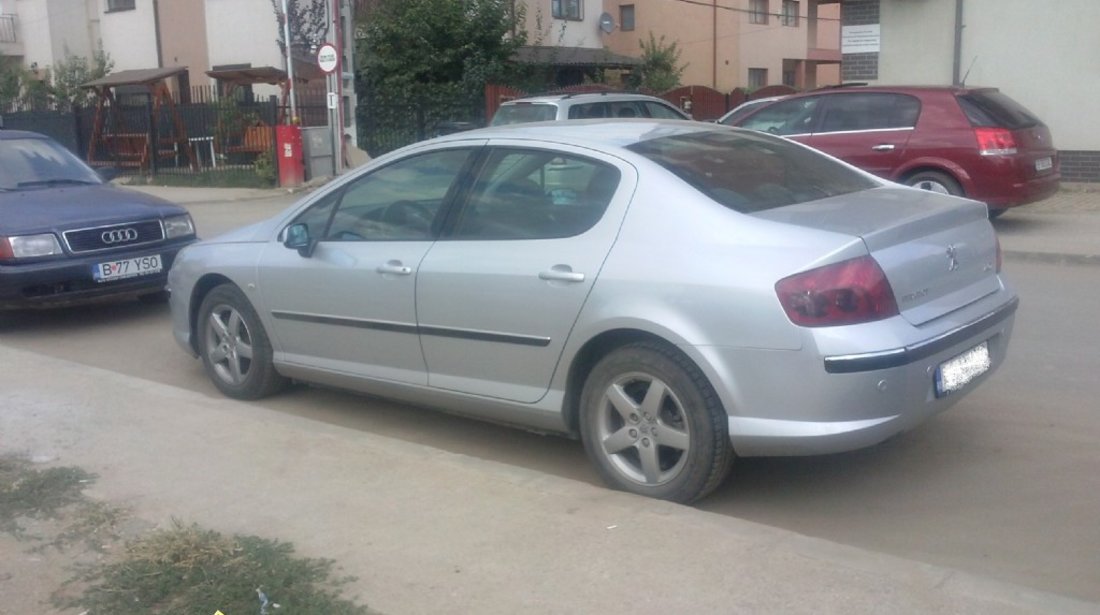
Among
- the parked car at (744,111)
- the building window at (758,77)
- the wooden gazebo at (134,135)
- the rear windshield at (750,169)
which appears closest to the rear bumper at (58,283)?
the rear windshield at (750,169)

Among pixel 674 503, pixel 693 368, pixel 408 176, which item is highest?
pixel 408 176

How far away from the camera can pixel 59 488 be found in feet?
16.4

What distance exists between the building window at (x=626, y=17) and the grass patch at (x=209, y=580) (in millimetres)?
38980

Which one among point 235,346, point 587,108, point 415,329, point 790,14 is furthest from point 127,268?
point 790,14

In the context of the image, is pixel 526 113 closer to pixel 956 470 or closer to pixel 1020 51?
pixel 1020 51

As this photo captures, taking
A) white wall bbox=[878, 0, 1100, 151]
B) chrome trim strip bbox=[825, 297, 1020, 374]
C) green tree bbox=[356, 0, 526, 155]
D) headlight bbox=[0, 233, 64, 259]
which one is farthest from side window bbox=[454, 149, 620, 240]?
green tree bbox=[356, 0, 526, 155]

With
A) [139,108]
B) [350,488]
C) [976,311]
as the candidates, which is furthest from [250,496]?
[139,108]

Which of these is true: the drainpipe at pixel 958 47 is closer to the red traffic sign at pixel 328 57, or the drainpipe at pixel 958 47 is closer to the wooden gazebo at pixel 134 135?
the red traffic sign at pixel 328 57

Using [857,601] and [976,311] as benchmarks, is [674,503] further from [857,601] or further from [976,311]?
[976,311]

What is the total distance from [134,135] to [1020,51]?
17558 mm

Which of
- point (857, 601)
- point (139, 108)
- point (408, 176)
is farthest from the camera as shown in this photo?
point (139, 108)

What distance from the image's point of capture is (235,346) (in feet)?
22.0

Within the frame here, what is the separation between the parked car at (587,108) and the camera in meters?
14.6

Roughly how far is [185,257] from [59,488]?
227cm
